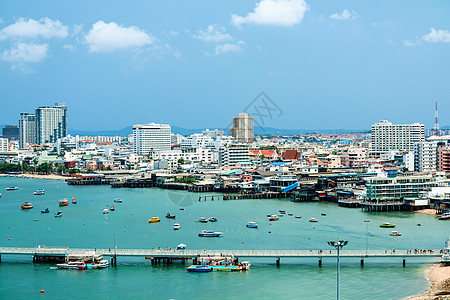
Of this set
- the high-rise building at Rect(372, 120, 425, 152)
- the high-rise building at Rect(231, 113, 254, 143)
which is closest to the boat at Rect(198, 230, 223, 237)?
the high-rise building at Rect(372, 120, 425, 152)

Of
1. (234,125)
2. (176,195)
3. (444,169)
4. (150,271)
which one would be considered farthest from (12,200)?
(234,125)

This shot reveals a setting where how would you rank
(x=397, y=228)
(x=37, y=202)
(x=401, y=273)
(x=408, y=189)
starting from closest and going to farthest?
(x=401, y=273), (x=397, y=228), (x=408, y=189), (x=37, y=202)

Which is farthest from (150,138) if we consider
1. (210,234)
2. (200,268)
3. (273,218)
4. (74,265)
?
(200,268)

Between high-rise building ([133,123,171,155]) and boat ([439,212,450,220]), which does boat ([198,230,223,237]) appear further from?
high-rise building ([133,123,171,155])

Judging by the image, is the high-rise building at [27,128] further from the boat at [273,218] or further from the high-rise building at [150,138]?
the boat at [273,218]

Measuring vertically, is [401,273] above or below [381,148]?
below

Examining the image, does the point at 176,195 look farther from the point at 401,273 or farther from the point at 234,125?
the point at 234,125
